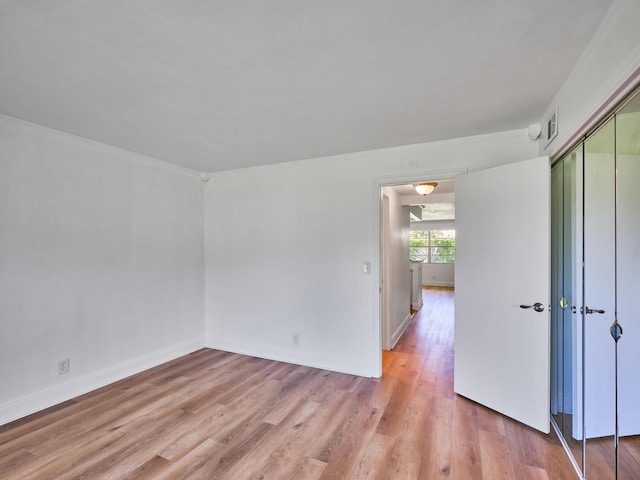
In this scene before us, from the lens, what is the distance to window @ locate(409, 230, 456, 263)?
1114cm

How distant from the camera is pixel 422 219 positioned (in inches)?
429

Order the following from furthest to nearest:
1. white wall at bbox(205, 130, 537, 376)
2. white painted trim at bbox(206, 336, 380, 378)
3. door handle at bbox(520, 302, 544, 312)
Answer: white painted trim at bbox(206, 336, 380, 378), white wall at bbox(205, 130, 537, 376), door handle at bbox(520, 302, 544, 312)

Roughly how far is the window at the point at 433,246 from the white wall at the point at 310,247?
814 centimetres

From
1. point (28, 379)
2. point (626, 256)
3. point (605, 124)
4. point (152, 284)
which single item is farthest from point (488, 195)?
point (28, 379)

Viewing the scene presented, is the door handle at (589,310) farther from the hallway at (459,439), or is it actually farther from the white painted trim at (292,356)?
the white painted trim at (292,356)

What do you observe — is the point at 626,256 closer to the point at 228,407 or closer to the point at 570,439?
the point at 570,439

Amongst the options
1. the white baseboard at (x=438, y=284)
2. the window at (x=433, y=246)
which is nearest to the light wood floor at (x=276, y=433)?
the white baseboard at (x=438, y=284)

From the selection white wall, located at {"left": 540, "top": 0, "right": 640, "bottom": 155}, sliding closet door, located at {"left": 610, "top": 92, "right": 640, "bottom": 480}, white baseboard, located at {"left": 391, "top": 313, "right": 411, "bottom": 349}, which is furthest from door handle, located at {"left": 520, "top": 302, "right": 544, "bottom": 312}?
white baseboard, located at {"left": 391, "top": 313, "right": 411, "bottom": 349}

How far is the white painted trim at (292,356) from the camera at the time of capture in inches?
135

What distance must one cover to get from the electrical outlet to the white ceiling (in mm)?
2047

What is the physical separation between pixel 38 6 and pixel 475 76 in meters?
2.21

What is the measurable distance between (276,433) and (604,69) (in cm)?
290

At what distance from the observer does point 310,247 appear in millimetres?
3697

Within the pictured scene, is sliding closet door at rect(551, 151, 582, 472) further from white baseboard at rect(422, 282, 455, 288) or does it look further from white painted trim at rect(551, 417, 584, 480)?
white baseboard at rect(422, 282, 455, 288)
